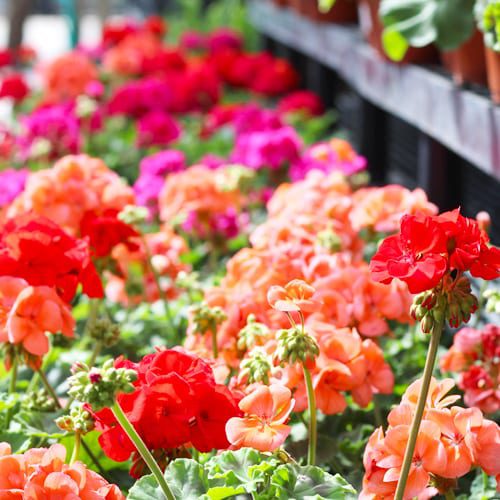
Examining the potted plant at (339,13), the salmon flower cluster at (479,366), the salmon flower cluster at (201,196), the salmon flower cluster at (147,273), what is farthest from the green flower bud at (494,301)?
the potted plant at (339,13)

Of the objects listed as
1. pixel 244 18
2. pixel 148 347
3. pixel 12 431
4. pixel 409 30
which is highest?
pixel 409 30

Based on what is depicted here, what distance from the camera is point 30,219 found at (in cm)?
153

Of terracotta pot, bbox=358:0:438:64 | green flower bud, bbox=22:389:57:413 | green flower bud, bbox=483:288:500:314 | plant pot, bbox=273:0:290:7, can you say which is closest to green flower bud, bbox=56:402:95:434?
green flower bud, bbox=22:389:57:413

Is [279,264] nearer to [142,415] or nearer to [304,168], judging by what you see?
[142,415]

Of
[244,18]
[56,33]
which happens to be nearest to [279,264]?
[244,18]

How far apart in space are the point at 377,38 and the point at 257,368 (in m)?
1.91

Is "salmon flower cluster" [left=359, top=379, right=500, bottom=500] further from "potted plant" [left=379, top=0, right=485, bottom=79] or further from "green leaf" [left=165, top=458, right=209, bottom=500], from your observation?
"potted plant" [left=379, top=0, right=485, bottom=79]

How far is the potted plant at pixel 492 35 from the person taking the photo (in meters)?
1.75

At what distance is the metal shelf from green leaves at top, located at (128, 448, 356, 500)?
3.01ft

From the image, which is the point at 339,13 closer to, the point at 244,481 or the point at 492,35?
the point at 492,35

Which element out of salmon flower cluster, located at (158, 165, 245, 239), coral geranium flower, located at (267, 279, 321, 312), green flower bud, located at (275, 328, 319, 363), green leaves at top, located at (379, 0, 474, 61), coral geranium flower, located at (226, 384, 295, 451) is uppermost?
green leaves at top, located at (379, 0, 474, 61)

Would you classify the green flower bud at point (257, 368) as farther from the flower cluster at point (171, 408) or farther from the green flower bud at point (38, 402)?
the green flower bud at point (38, 402)

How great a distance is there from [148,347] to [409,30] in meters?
0.89

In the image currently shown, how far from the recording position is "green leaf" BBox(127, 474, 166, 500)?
1.11m
